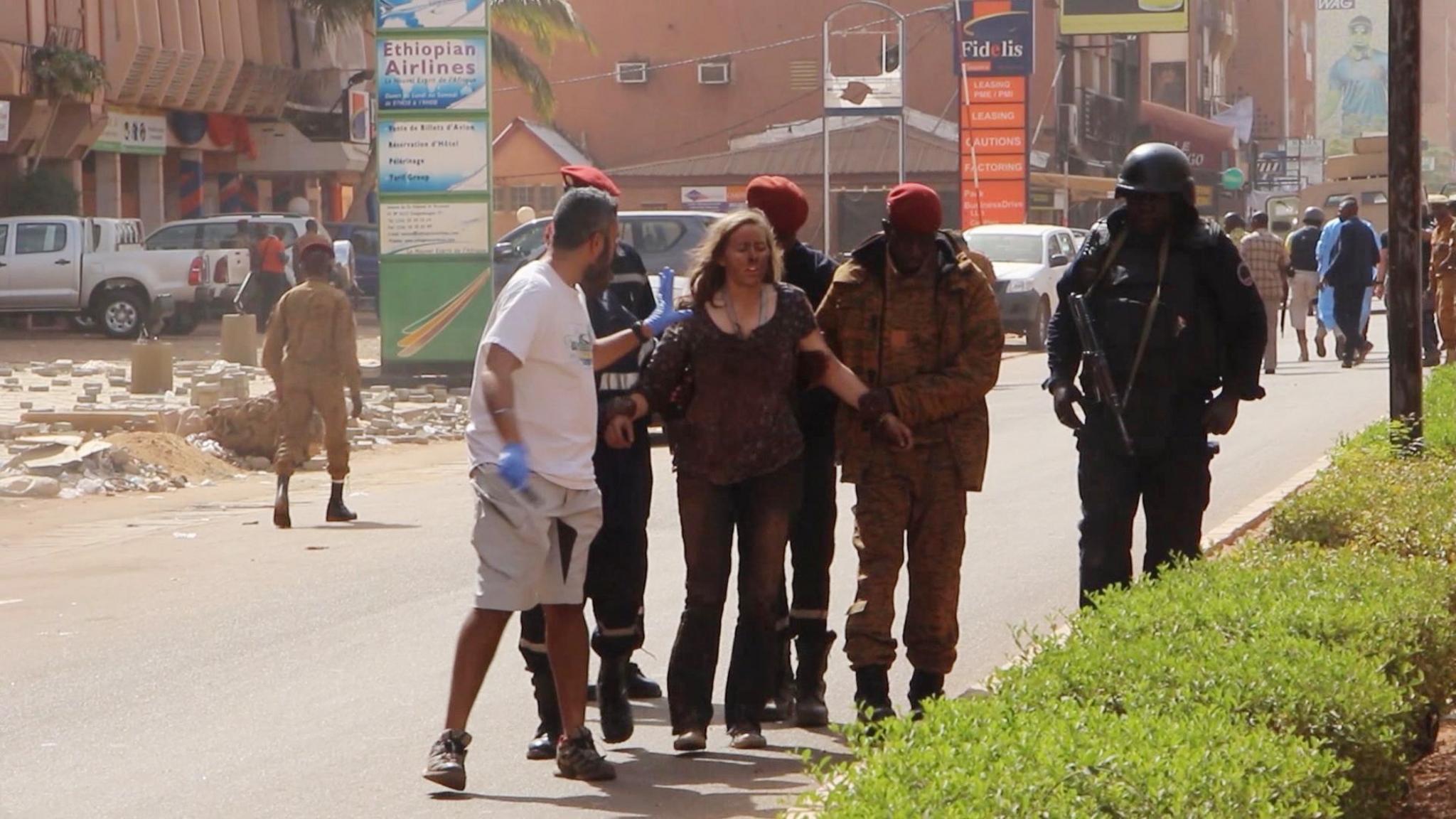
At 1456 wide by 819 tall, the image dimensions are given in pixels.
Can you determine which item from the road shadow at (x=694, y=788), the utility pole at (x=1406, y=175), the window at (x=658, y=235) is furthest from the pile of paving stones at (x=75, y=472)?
the road shadow at (x=694, y=788)

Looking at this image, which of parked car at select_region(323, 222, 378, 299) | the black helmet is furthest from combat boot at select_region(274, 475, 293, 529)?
parked car at select_region(323, 222, 378, 299)

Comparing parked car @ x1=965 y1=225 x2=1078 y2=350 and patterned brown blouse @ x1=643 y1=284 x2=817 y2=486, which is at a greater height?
parked car @ x1=965 y1=225 x2=1078 y2=350

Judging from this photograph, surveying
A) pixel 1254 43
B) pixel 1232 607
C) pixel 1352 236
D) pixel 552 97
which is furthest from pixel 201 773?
pixel 1254 43

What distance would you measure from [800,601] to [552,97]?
3938 cm

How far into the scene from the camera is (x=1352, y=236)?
862 inches

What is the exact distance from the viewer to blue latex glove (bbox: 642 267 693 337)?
629 centimetres

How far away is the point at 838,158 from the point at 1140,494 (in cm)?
4171

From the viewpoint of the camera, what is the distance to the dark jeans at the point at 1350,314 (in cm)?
2233

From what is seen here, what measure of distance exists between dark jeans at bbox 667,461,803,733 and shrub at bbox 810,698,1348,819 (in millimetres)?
1928

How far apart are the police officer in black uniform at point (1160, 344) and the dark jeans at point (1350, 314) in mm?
16347

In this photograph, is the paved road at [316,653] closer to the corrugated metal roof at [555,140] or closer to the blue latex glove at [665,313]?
the blue latex glove at [665,313]

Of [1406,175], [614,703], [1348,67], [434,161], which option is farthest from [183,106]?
[1348,67]

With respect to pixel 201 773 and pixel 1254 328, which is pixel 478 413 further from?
pixel 1254 328

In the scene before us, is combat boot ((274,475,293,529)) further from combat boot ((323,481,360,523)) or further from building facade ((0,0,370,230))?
building facade ((0,0,370,230))
